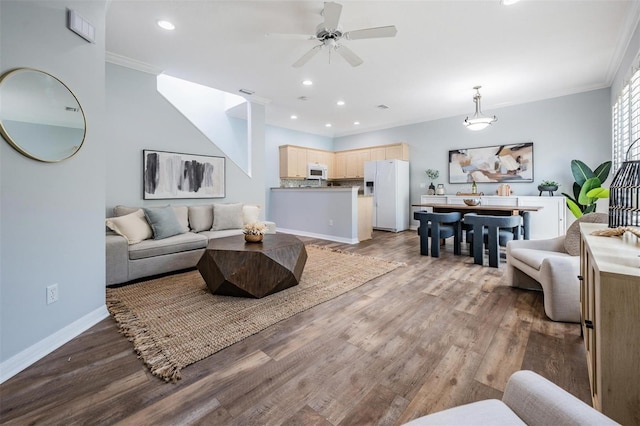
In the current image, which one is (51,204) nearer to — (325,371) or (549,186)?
(325,371)

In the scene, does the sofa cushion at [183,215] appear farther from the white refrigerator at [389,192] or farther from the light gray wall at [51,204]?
the white refrigerator at [389,192]

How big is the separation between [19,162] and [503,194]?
6.81 metres

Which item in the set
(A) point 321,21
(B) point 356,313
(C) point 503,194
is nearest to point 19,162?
(B) point 356,313

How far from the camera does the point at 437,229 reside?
4316mm

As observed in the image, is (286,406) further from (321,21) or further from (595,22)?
(595,22)

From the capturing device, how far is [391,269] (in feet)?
12.0

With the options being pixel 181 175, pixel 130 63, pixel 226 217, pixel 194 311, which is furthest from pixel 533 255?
pixel 130 63

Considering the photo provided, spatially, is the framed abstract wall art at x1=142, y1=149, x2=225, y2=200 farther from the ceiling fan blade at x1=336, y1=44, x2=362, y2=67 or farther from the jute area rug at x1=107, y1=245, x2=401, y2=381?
the ceiling fan blade at x1=336, y1=44, x2=362, y2=67

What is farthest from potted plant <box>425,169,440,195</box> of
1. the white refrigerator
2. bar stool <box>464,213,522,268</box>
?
bar stool <box>464,213,522,268</box>

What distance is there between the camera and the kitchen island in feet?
18.0

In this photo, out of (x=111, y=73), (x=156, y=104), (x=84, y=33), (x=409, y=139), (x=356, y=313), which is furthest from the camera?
(x=409, y=139)

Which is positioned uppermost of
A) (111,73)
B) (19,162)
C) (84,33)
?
(111,73)

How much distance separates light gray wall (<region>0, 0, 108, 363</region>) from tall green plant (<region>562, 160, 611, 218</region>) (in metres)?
6.34

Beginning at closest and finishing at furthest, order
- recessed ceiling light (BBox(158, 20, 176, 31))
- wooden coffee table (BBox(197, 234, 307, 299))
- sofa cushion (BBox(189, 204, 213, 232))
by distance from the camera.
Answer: wooden coffee table (BBox(197, 234, 307, 299))
recessed ceiling light (BBox(158, 20, 176, 31))
sofa cushion (BBox(189, 204, 213, 232))
